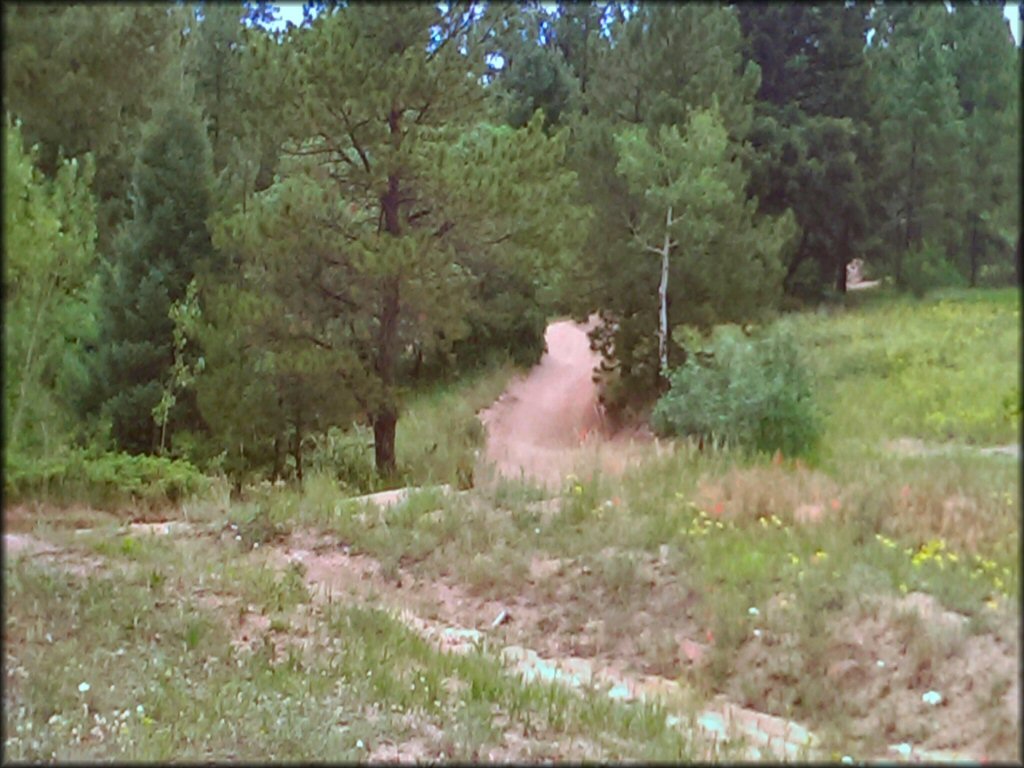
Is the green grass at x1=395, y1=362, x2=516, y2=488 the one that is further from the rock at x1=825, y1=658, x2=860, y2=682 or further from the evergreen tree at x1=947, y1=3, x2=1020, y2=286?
the evergreen tree at x1=947, y1=3, x2=1020, y2=286

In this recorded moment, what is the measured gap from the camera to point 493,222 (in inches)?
450

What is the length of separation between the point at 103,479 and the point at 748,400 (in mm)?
5605

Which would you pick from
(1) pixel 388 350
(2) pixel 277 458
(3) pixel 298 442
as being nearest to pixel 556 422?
(1) pixel 388 350

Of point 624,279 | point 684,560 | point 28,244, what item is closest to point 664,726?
point 684,560

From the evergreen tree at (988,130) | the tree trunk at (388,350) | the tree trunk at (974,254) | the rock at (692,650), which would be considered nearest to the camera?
the evergreen tree at (988,130)

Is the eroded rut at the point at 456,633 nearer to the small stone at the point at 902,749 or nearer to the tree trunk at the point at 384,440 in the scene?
the small stone at the point at 902,749

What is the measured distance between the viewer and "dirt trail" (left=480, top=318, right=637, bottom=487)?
28.8 ft

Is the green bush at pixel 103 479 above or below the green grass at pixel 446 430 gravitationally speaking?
above

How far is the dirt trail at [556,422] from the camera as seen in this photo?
8781 mm

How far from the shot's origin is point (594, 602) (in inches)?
244

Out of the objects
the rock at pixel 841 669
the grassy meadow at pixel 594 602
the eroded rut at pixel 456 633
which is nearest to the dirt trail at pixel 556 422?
the grassy meadow at pixel 594 602

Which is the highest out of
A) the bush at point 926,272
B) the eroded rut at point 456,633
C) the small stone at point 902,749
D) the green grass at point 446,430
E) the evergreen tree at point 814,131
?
the evergreen tree at point 814,131

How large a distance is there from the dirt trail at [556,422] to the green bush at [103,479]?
114 inches

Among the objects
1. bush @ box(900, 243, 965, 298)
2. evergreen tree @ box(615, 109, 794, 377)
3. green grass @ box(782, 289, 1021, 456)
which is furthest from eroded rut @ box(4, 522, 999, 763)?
evergreen tree @ box(615, 109, 794, 377)
